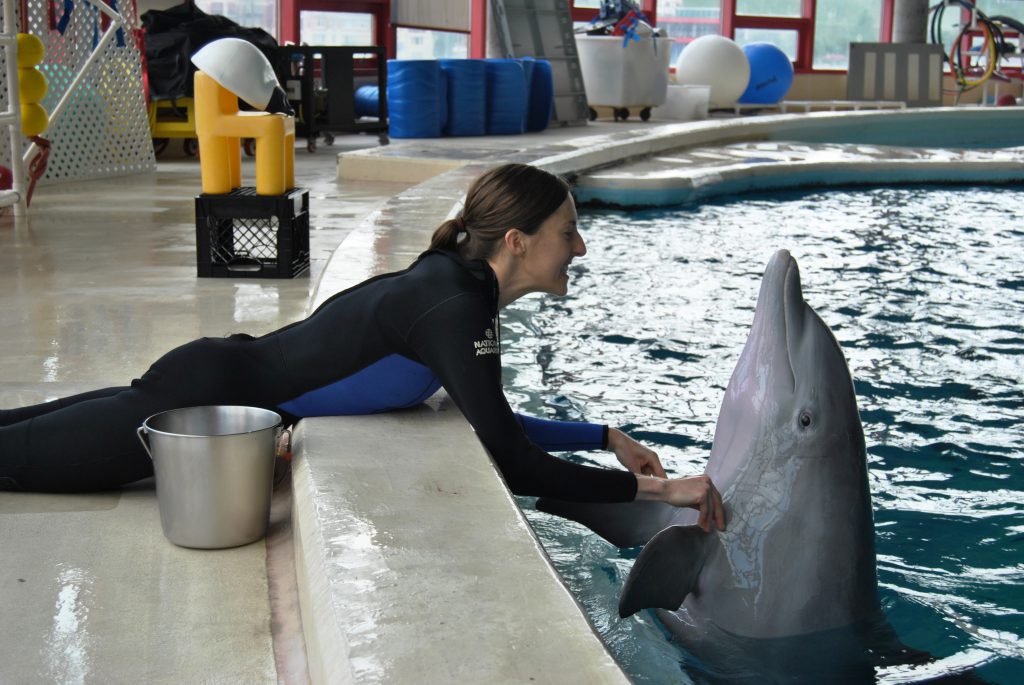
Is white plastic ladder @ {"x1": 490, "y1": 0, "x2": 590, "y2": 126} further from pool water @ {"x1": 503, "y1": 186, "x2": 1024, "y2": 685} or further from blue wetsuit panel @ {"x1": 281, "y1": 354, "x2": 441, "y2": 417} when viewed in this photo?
blue wetsuit panel @ {"x1": 281, "y1": 354, "x2": 441, "y2": 417}

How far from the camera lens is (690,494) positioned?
2.18 metres

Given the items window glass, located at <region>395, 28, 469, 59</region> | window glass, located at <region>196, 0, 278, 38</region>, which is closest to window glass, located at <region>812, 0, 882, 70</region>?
window glass, located at <region>395, 28, 469, 59</region>

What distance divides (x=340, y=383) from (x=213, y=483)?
40 centimetres

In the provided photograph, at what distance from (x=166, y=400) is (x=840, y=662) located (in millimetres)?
1371

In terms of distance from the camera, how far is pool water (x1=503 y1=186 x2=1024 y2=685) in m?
2.78

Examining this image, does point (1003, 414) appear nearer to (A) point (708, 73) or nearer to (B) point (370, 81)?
(B) point (370, 81)

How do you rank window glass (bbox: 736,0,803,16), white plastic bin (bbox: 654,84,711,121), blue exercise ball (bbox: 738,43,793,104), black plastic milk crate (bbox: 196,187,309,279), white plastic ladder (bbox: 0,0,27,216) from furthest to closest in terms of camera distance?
1. window glass (bbox: 736,0,803,16)
2. blue exercise ball (bbox: 738,43,793,104)
3. white plastic bin (bbox: 654,84,711,121)
4. white plastic ladder (bbox: 0,0,27,216)
5. black plastic milk crate (bbox: 196,187,309,279)

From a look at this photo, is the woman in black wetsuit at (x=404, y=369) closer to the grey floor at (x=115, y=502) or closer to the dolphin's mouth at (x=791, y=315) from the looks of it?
the grey floor at (x=115, y=502)

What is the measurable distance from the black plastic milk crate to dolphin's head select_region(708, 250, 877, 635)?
2657mm

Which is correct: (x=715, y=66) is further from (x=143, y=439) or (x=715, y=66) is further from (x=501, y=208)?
(x=143, y=439)

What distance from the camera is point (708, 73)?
1536 centimetres

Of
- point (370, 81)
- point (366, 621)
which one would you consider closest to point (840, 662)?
point (366, 621)

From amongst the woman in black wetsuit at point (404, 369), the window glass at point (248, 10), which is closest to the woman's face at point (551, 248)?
the woman in black wetsuit at point (404, 369)

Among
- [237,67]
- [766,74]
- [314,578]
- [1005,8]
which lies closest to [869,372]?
[237,67]
